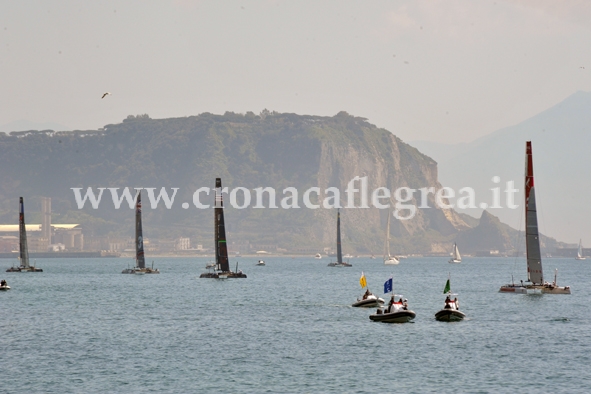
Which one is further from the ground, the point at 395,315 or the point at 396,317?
the point at 395,315

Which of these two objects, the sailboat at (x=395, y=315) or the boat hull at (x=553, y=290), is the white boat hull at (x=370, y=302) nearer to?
the sailboat at (x=395, y=315)

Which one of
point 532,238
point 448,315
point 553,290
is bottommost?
point 448,315

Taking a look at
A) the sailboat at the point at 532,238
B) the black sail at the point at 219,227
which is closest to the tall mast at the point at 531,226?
the sailboat at the point at 532,238

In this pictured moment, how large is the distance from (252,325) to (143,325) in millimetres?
9673

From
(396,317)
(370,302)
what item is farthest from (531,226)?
(396,317)

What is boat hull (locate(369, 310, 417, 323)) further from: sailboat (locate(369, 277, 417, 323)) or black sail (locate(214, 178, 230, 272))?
black sail (locate(214, 178, 230, 272))

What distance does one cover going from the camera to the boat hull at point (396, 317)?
85688 mm

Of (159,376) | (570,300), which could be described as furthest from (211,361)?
(570,300)

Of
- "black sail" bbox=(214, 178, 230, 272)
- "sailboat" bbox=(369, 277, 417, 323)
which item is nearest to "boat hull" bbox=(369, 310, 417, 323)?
"sailboat" bbox=(369, 277, 417, 323)

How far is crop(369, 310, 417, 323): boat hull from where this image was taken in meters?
85.7

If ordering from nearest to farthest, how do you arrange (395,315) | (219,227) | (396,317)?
(395,315)
(396,317)
(219,227)

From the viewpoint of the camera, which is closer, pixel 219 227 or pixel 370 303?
pixel 370 303

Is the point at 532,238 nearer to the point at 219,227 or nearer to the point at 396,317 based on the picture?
the point at 396,317

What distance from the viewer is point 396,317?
85.8 metres
